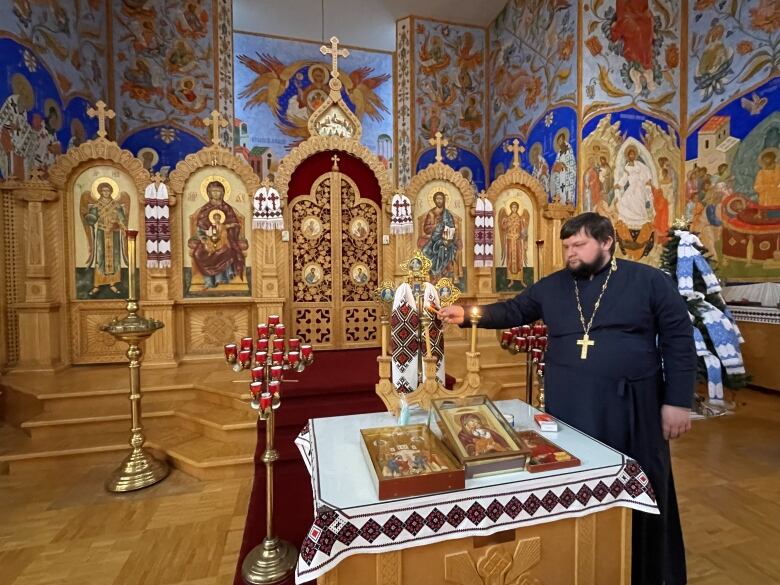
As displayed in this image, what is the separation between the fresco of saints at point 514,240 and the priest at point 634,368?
4.54 metres

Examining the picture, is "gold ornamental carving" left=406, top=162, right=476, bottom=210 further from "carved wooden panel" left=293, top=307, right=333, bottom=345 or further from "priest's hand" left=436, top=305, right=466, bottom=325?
"priest's hand" left=436, top=305, right=466, bottom=325

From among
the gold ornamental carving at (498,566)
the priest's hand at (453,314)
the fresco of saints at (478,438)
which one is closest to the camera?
the gold ornamental carving at (498,566)

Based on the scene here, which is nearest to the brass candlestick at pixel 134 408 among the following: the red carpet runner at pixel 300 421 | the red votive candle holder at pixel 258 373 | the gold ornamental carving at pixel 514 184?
the red carpet runner at pixel 300 421

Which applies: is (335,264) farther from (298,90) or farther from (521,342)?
(298,90)

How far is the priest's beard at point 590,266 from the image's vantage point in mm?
2131

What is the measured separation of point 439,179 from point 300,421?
4186 millimetres

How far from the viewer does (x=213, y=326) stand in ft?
19.1

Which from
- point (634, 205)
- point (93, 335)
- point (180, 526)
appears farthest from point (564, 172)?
point (93, 335)

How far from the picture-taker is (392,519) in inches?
56.0

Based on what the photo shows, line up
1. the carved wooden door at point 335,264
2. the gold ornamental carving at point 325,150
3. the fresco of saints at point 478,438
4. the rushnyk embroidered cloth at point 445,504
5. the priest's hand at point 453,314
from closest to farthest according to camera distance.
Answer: the rushnyk embroidered cloth at point 445,504, the fresco of saints at point 478,438, the priest's hand at point 453,314, the gold ornamental carving at point 325,150, the carved wooden door at point 335,264

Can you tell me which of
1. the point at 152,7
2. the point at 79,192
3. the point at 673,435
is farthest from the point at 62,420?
the point at 152,7

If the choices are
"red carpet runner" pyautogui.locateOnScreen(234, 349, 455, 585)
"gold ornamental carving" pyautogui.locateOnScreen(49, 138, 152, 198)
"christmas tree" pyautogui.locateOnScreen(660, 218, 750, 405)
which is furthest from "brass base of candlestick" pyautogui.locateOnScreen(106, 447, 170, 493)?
"christmas tree" pyautogui.locateOnScreen(660, 218, 750, 405)

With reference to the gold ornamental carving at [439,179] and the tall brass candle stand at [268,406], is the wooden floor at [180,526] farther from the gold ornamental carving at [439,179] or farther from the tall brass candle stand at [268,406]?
the gold ornamental carving at [439,179]

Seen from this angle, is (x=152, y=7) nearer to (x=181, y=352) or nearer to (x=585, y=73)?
(x=181, y=352)
